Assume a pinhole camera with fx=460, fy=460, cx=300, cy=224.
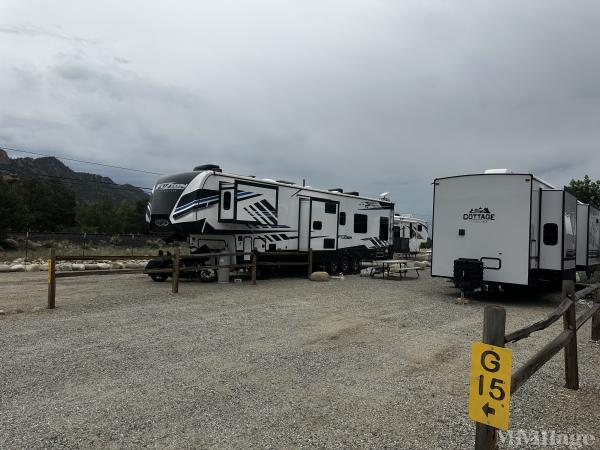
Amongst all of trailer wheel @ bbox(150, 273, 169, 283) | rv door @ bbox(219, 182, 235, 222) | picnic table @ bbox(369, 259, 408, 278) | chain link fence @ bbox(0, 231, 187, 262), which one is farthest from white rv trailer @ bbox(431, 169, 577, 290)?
chain link fence @ bbox(0, 231, 187, 262)

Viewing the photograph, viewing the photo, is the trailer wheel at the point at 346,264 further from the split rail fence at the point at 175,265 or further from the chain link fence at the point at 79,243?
the chain link fence at the point at 79,243

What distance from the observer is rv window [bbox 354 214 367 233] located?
1799 centimetres

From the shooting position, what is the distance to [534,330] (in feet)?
13.0

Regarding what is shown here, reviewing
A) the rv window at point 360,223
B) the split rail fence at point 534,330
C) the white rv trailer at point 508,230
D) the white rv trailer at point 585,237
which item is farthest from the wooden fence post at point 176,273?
the white rv trailer at point 585,237

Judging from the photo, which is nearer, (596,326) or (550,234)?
(596,326)

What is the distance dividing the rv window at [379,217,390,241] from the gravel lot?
10.1m

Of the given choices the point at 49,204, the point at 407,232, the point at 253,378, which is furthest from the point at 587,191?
the point at 49,204

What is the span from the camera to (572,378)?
4.73m

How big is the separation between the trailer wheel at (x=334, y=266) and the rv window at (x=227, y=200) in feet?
17.3

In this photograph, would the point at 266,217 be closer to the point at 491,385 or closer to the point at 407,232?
the point at 491,385

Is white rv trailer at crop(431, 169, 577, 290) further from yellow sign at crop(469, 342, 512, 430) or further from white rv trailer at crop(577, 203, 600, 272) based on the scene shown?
yellow sign at crop(469, 342, 512, 430)

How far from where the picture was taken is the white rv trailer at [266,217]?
12586 millimetres

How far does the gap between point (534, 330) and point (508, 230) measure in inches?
283

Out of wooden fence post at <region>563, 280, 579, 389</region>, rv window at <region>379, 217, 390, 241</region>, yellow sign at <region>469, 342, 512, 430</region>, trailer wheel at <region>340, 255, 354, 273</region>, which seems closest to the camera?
yellow sign at <region>469, 342, 512, 430</region>
